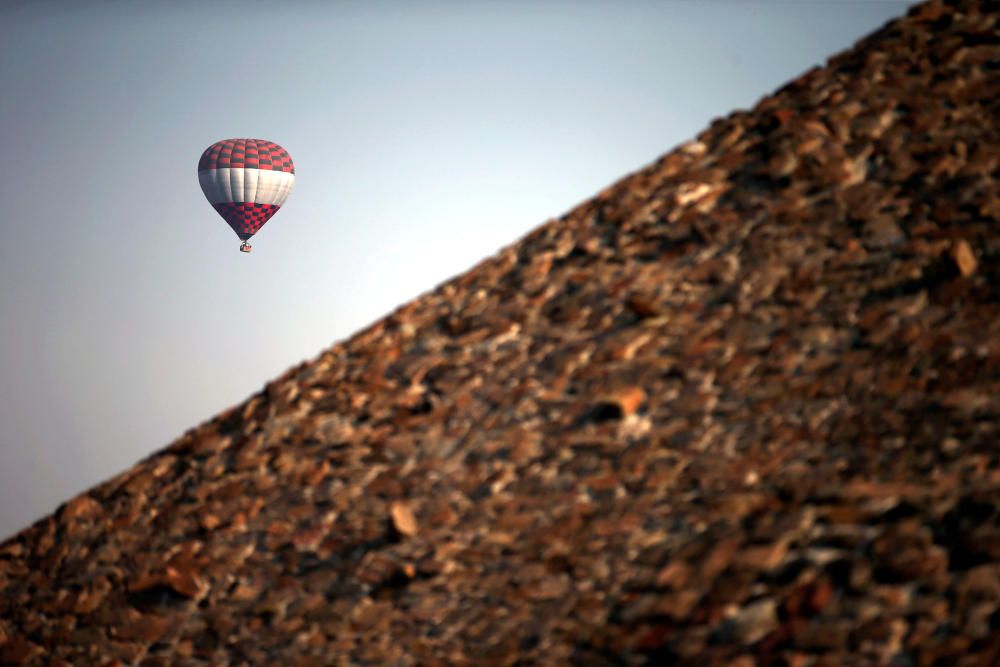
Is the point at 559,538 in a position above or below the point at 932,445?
→ above

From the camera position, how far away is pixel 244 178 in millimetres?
45281

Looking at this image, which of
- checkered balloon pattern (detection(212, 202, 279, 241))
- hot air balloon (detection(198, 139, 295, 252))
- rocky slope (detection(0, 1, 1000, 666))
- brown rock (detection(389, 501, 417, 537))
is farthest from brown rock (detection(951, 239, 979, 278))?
checkered balloon pattern (detection(212, 202, 279, 241))

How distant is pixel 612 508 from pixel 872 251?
250cm

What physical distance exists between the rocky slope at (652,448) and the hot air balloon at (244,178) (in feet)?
130

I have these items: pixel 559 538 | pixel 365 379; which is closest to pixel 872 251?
pixel 559 538

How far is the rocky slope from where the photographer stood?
542 cm

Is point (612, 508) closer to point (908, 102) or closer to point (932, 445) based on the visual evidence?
point (932, 445)

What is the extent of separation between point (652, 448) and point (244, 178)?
4192cm

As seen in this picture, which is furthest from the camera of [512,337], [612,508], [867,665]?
[512,337]

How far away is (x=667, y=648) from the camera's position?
17.4 ft

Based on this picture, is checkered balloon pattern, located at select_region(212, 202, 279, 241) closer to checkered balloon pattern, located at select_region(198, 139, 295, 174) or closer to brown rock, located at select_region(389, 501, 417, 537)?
checkered balloon pattern, located at select_region(198, 139, 295, 174)

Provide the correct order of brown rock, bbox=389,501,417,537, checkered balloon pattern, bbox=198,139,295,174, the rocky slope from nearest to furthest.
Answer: the rocky slope, brown rock, bbox=389,501,417,537, checkered balloon pattern, bbox=198,139,295,174

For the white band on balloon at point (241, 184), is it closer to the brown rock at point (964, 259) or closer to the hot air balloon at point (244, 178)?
the hot air balloon at point (244, 178)

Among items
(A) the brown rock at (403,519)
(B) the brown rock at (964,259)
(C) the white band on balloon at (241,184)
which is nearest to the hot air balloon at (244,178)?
(C) the white band on balloon at (241,184)
